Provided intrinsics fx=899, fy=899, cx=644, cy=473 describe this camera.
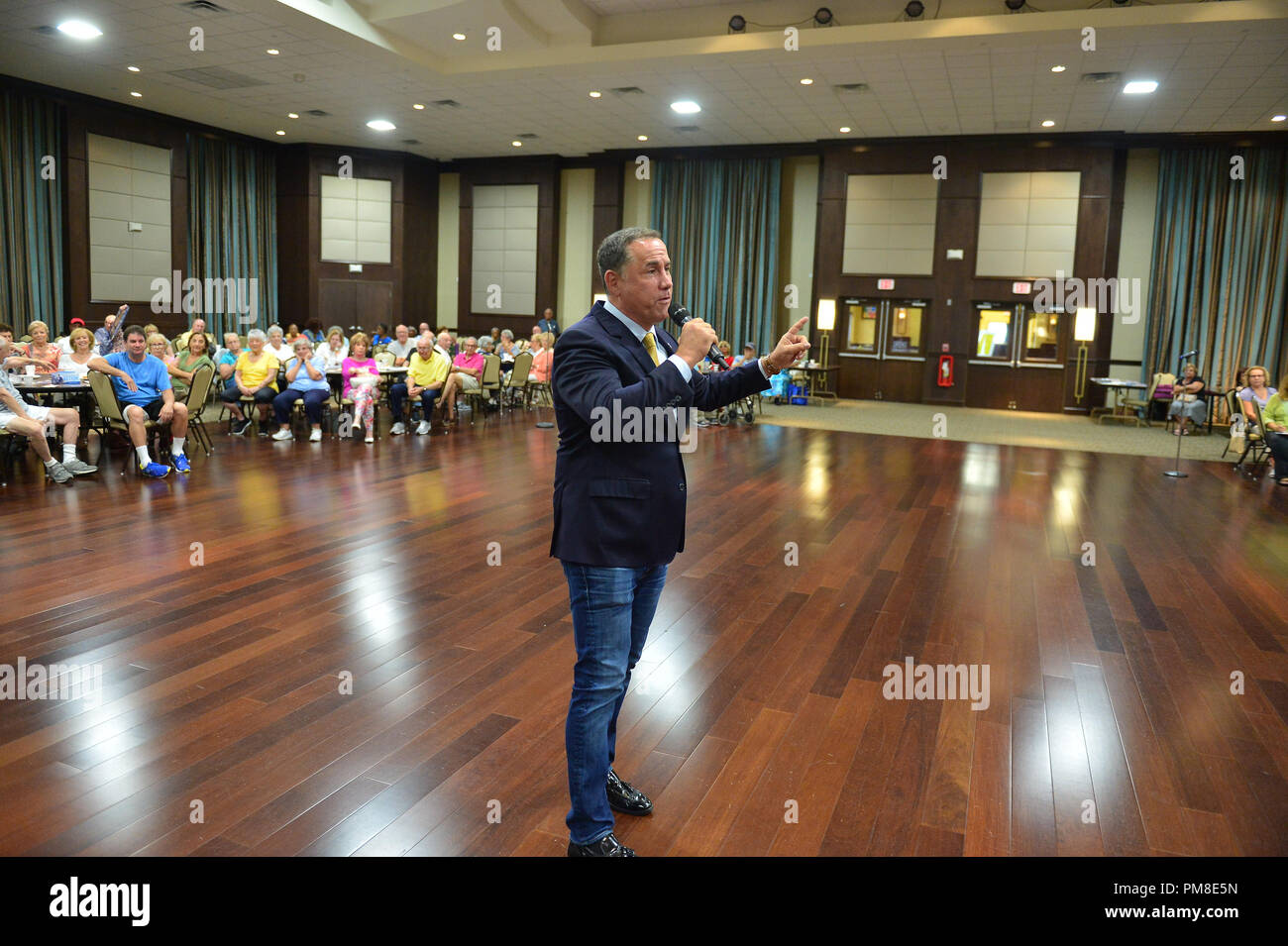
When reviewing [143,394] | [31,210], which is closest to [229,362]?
[143,394]

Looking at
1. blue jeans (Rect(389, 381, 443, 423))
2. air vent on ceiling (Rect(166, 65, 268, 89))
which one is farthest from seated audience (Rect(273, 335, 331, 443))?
air vent on ceiling (Rect(166, 65, 268, 89))

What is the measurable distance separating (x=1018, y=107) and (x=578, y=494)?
13.4m

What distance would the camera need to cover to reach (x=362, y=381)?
9703 millimetres

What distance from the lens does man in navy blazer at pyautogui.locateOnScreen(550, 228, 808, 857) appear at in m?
2.12

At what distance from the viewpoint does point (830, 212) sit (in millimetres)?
16219

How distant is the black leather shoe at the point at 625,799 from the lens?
2.50 metres

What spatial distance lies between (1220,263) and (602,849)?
16.2 meters

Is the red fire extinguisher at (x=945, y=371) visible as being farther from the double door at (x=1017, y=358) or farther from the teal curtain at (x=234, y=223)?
the teal curtain at (x=234, y=223)

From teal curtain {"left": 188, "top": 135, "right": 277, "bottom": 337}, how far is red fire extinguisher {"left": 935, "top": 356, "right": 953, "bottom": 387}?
12.7 meters

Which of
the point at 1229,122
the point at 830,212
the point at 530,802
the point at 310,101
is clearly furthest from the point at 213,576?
the point at 1229,122

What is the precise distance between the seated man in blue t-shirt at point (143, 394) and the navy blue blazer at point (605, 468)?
6.13 m

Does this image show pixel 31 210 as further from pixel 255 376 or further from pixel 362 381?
pixel 362 381

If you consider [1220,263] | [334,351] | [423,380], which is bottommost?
[423,380]
